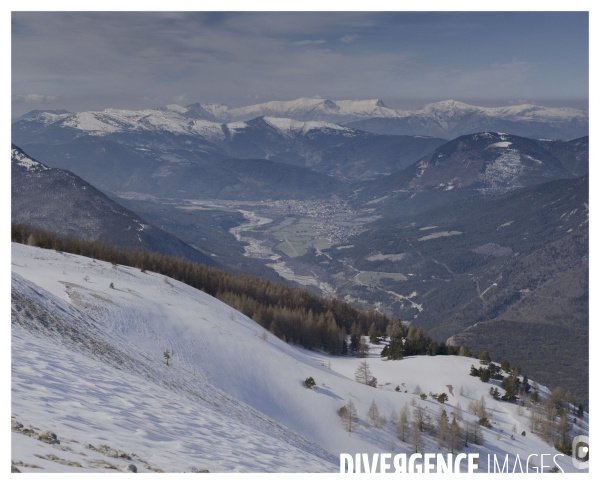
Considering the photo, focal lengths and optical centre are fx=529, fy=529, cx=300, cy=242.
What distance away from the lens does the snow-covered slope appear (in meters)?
18.4

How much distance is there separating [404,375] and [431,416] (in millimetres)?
19866

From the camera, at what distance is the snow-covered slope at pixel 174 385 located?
1842 cm

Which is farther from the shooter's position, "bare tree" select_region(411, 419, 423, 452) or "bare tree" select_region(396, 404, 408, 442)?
"bare tree" select_region(396, 404, 408, 442)

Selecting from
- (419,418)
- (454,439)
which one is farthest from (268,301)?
(454,439)

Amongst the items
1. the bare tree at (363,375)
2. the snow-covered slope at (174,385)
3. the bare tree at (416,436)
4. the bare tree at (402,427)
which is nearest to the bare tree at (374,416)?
the snow-covered slope at (174,385)

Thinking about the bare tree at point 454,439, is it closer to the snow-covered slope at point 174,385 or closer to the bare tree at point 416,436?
the snow-covered slope at point 174,385

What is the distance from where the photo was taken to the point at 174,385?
30.8 metres

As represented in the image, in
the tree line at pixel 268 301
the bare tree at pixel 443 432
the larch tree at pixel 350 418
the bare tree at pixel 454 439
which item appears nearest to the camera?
the larch tree at pixel 350 418

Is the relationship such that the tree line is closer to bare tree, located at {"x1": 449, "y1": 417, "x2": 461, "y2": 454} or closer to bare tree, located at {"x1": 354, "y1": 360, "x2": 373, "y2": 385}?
bare tree, located at {"x1": 354, "y1": 360, "x2": 373, "y2": 385}

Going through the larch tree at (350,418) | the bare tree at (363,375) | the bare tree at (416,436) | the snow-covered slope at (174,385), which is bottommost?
the bare tree at (363,375)

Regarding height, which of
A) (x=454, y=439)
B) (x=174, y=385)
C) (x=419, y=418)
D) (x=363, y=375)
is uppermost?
(x=174, y=385)

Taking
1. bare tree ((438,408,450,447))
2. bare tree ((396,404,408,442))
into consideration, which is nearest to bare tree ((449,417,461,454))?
bare tree ((438,408,450,447))

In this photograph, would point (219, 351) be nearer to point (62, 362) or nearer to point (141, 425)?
point (62, 362)

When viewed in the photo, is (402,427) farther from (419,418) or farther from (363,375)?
(363,375)
